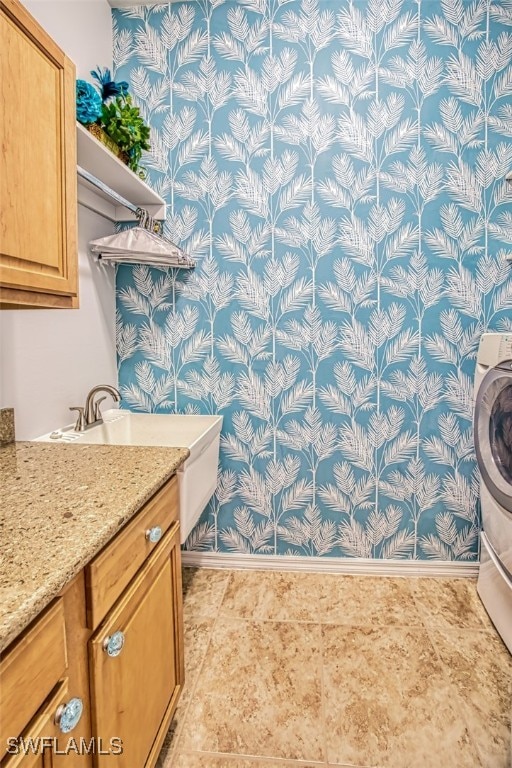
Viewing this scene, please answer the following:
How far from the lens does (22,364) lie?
1.49 m

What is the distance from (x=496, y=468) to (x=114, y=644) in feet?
5.14

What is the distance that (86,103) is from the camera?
1483 mm

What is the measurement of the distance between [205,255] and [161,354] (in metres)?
0.56

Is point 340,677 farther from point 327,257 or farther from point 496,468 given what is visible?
point 327,257

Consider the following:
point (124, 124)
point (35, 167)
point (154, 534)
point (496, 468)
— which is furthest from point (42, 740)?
point (124, 124)

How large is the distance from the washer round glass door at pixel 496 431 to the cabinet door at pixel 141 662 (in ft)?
4.21

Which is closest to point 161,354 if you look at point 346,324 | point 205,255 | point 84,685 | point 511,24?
point 205,255

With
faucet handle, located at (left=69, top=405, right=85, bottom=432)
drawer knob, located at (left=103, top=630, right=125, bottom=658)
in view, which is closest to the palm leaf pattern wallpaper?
faucet handle, located at (left=69, top=405, right=85, bottom=432)

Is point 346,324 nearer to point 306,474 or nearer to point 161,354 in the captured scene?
point 306,474

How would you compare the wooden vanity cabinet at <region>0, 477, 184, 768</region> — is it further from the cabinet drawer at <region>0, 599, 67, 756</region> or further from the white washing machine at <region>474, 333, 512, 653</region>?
the white washing machine at <region>474, 333, 512, 653</region>

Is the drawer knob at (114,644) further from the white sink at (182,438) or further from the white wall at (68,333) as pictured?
the white wall at (68,333)

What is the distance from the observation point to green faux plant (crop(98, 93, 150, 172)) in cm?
170

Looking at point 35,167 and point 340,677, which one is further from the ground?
point 35,167

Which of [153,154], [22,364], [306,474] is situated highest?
[153,154]
